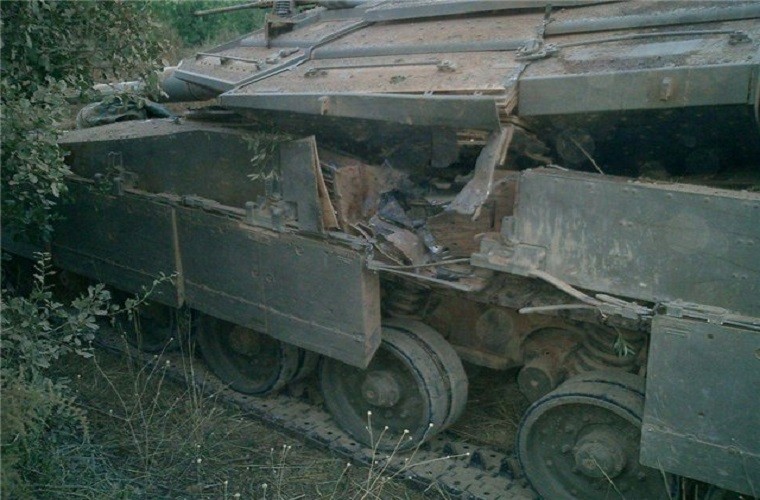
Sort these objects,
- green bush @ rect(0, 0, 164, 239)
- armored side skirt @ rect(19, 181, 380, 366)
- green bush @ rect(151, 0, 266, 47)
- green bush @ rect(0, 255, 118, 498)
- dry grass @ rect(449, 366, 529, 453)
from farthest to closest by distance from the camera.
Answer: green bush @ rect(151, 0, 266, 47)
dry grass @ rect(449, 366, 529, 453)
armored side skirt @ rect(19, 181, 380, 366)
green bush @ rect(0, 0, 164, 239)
green bush @ rect(0, 255, 118, 498)

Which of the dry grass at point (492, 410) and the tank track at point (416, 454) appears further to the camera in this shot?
the dry grass at point (492, 410)

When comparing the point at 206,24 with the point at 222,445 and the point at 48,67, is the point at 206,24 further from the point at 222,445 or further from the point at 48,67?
the point at 222,445

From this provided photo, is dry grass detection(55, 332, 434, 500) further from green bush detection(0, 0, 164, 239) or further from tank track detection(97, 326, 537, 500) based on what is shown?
green bush detection(0, 0, 164, 239)

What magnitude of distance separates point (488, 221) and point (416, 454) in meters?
1.51

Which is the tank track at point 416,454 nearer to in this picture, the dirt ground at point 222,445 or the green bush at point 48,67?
the dirt ground at point 222,445

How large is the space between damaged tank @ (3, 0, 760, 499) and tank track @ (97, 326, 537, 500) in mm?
128

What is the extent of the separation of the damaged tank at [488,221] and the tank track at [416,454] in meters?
0.13

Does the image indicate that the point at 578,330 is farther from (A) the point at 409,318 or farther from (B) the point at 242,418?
(B) the point at 242,418

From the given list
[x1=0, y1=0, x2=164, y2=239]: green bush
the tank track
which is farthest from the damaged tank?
[x1=0, y1=0, x2=164, y2=239]: green bush

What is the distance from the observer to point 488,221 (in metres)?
4.38

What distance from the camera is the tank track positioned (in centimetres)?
457

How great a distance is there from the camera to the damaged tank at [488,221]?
3.59 m

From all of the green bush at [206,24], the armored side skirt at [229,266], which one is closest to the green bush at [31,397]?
the armored side skirt at [229,266]

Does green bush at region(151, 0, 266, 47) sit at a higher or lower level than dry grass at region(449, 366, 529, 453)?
→ higher
